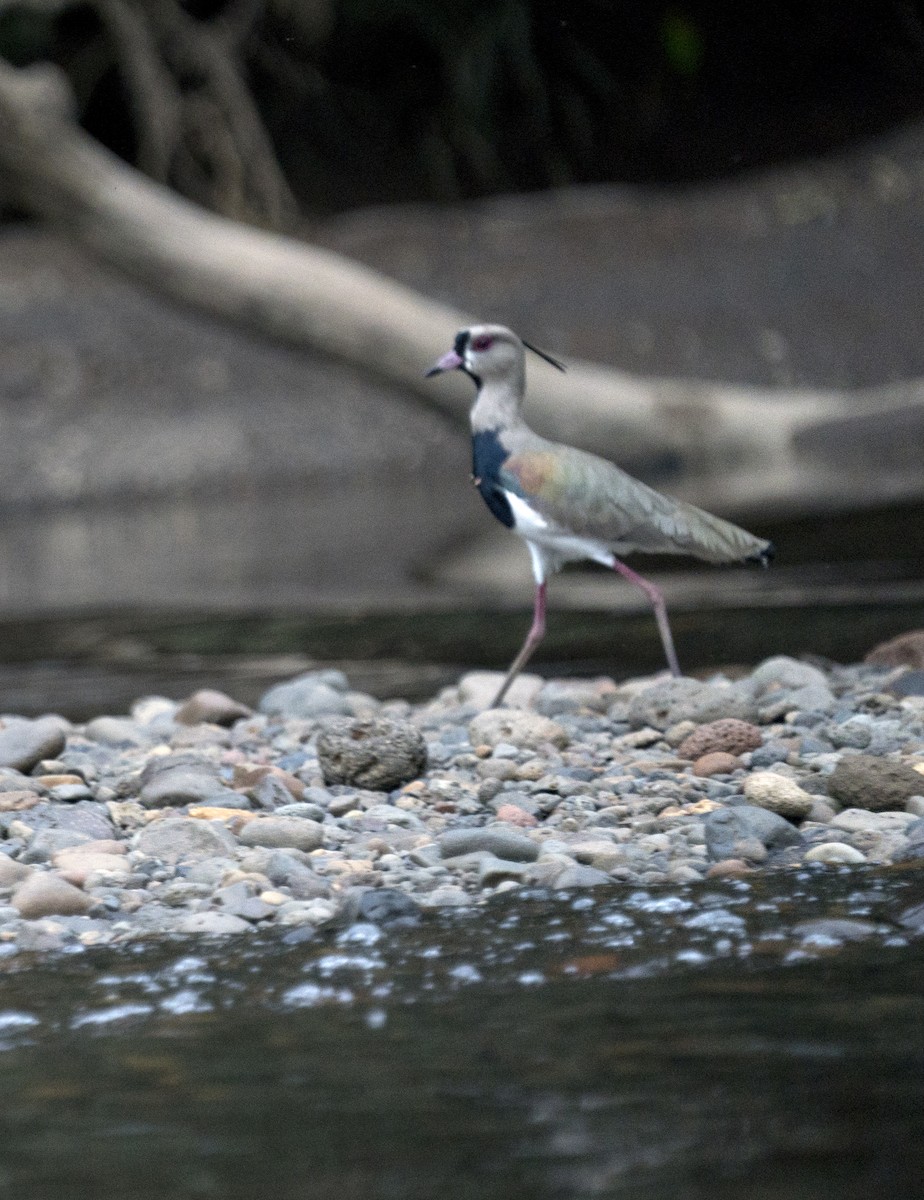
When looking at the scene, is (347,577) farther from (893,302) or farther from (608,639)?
(893,302)

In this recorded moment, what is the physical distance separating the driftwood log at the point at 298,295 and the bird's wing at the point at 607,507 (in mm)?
4388

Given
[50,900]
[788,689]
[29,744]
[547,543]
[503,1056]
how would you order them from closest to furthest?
[503,1056] → [50,900] → [29,744] → [547,543] → [788,689]

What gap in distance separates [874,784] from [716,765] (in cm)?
36

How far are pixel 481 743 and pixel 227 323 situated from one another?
17.9ft

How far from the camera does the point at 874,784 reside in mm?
3275

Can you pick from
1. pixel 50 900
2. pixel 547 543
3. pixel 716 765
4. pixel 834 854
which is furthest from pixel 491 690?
pixel 50 900

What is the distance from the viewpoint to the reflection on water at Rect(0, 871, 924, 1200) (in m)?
1.92

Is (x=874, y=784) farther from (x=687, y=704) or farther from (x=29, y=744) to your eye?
(x=29, y=744)

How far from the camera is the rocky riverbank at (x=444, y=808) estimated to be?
9.61ft

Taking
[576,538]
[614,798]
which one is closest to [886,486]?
[576,538]

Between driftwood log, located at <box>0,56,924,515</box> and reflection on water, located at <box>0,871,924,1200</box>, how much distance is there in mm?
5984

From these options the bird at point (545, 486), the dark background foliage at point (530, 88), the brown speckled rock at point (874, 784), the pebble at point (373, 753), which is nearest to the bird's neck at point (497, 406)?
the bird at point (545, 486)

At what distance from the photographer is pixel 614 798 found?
344 centimetres

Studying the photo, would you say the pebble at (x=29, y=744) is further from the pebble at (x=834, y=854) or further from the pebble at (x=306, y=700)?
the pebble at (x=834, y=854)
